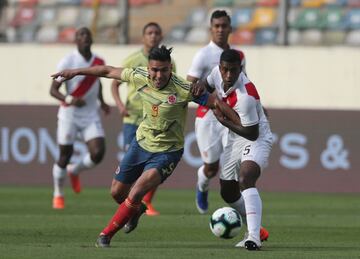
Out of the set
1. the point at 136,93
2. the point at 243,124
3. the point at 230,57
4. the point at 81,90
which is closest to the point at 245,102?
the point at 243,124

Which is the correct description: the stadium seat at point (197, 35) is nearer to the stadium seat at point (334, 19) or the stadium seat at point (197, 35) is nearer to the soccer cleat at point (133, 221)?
the stadium seat at point (334, 19)

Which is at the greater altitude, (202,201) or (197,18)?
(197,18)

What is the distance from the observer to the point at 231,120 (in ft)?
34.3

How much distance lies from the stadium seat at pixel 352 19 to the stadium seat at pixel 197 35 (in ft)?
9.13

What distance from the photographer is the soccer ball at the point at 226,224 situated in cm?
1042

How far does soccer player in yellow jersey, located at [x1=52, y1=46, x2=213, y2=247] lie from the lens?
33.7ft

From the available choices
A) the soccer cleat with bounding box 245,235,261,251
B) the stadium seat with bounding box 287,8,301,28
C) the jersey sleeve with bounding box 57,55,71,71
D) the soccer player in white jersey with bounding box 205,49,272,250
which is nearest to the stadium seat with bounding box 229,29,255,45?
the stadium seat with bounding box 287,8,301,28

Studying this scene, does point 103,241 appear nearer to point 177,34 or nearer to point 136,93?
point 136,93

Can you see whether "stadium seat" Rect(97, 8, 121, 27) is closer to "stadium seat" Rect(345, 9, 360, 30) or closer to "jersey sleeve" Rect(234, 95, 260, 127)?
"stadium seat" Rect(345, 9, 360, 30)

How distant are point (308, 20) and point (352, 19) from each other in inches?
33.5

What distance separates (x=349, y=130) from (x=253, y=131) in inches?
355

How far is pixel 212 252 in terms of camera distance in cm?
1010

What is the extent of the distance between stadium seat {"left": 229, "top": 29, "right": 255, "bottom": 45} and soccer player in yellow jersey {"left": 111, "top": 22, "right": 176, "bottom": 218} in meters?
6.30

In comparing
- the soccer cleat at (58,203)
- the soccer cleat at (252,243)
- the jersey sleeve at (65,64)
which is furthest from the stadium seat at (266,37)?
the soccer cleat at (252,243)
